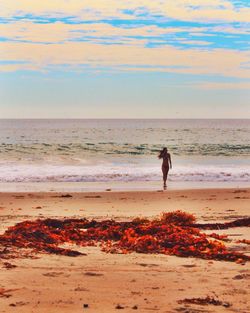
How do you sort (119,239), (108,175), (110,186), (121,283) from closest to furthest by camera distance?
1. (121,283)
2. (119,239)
3. (110,186)
4. (108,175)

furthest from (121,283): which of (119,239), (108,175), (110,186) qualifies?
(108,175)

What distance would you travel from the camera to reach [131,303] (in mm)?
6934

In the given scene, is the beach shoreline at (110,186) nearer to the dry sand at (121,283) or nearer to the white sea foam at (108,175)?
the white sea foam at (108,175)

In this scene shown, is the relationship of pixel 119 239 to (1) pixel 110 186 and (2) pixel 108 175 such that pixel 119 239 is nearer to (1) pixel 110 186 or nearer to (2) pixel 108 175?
(1) pixel 110 186

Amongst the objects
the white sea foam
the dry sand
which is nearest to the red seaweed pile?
the dry sand

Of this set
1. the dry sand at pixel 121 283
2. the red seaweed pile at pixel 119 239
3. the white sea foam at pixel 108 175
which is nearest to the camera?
the dry sand at pixel 121 283

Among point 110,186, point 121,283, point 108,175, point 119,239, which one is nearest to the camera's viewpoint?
point 121,283

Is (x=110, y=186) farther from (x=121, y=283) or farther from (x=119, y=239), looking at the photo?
(x=121, y=283)

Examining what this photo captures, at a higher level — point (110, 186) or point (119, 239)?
point (119, 239)

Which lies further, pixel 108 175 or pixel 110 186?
pixel 108 175

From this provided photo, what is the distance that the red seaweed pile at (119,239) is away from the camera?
977 cm

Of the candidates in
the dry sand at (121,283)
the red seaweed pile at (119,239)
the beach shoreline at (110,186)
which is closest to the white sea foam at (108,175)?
the beach shoreline at (110,186)

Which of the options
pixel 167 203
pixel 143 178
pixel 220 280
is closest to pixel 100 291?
pixel 220 280

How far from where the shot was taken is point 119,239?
36.7ft
